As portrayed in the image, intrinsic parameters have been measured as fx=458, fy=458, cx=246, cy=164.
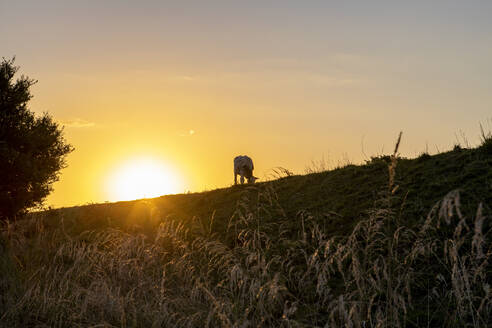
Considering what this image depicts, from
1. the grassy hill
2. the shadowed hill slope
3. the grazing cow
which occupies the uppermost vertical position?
the grazing cow

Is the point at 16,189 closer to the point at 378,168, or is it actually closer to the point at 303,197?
the point at 303,197

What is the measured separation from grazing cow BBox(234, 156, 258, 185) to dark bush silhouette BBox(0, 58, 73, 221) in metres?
10.7

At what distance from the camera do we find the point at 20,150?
15.7 meters

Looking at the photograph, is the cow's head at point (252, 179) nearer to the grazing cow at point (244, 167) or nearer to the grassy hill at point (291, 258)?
the grazing cow at point (244, 167)

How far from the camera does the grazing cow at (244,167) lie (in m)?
24.9

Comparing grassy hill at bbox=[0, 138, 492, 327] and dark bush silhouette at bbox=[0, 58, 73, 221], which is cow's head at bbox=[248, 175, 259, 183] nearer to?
grassy hill at bbox=[0, 138, 492, 327]

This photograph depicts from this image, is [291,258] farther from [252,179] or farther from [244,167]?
[244,167]

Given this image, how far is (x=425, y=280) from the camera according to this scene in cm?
826

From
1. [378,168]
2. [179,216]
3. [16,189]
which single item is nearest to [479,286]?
[378,168]

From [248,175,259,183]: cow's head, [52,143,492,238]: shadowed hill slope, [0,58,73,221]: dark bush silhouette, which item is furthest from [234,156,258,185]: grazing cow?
[0,58,73,221]: dark bush silhouette

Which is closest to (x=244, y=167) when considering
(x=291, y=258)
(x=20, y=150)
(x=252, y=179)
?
(x=252, y=179)

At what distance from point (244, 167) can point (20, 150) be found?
12366mm

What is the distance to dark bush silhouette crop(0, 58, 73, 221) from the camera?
15.2 meters

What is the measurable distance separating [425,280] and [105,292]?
5664mm
